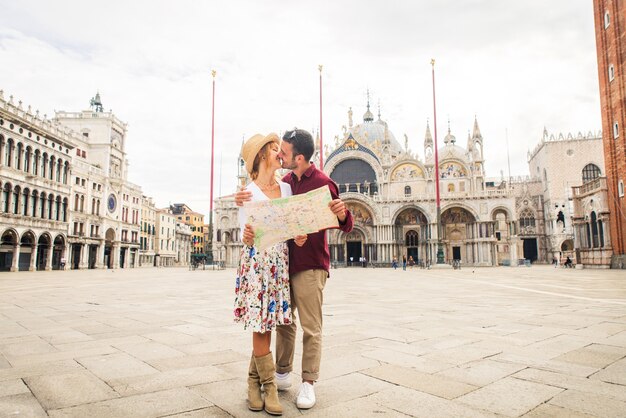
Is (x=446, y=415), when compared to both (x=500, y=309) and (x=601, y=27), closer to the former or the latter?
(x=500, y=309)

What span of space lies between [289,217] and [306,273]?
1.50ft

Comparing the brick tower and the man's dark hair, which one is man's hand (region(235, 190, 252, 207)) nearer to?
the man's dark hair

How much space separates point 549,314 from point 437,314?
1742 mm

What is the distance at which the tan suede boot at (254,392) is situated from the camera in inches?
104

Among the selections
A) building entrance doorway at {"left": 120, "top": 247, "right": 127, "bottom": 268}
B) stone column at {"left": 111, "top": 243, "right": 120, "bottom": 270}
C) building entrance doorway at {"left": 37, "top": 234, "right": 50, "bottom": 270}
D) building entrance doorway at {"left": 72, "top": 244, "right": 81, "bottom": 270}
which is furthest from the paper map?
building entrance doorway at {"left": 120, "top": 247, "right": 127, "bottom": 268}

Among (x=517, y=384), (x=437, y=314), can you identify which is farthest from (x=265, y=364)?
(x=437, y=314)

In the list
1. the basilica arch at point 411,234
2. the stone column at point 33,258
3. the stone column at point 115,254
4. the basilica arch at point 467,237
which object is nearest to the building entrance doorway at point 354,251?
the basilica arch at point 411,234

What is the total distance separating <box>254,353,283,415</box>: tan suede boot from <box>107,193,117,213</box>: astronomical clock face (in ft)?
161

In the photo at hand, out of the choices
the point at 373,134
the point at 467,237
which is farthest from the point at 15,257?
the point at 373,134

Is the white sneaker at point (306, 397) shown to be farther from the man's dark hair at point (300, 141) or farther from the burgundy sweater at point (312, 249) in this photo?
the man's dark hair at point (300, 141)

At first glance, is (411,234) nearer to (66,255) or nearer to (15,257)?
(66,255)

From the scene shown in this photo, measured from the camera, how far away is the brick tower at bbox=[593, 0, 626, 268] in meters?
25.2

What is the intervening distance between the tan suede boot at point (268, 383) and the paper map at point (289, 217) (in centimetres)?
74

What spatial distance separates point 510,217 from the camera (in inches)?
1668
